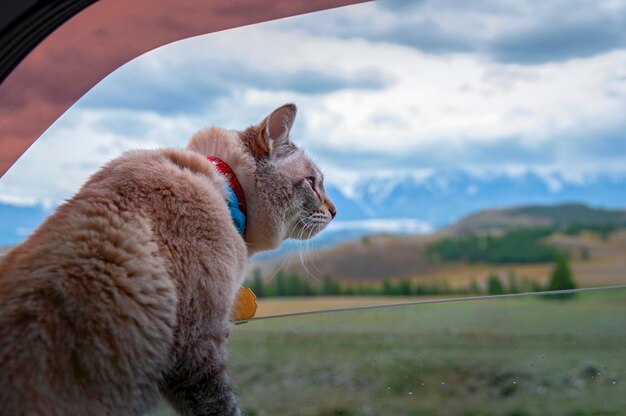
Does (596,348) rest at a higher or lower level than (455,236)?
lower

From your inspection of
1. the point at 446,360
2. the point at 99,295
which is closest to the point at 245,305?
Answer: the point at 99,295

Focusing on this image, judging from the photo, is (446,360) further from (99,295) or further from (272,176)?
(99,295)

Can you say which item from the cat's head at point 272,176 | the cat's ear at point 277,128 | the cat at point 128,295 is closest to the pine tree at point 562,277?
the cat's head at point 272,176

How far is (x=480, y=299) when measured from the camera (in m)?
2.35

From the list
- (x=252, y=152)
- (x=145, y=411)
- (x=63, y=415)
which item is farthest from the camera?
(x=252, y=152)

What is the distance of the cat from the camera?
1.18 meters

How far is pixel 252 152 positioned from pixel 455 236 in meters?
5.58

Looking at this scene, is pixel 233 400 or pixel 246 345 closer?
pixel 233 400

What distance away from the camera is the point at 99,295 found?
1238 millimetres

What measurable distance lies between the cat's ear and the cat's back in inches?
12.6

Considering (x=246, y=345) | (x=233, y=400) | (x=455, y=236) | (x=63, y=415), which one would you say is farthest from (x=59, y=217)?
(x=455, y=236)

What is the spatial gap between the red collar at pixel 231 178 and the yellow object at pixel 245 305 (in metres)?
0.22

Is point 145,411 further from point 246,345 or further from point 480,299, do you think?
point 480,299

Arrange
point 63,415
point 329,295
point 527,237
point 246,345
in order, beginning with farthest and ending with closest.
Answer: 1. point 527,237
2. point 329,295
3. point 246,345
4. point 63,415
